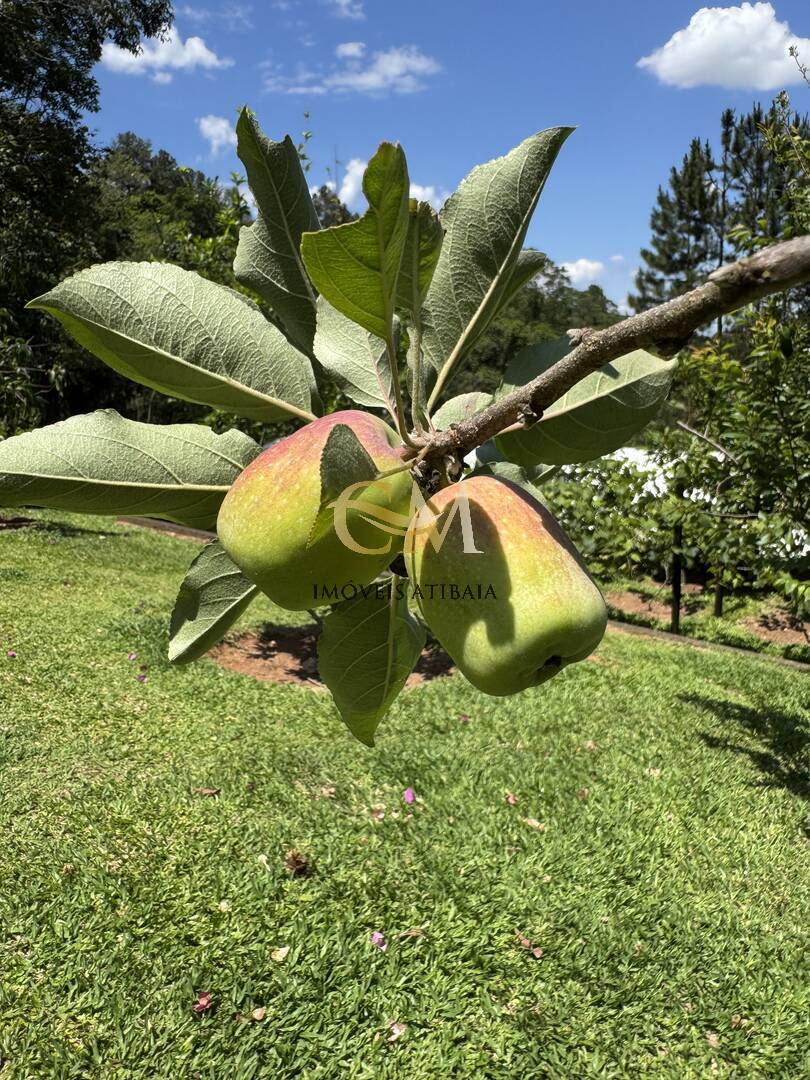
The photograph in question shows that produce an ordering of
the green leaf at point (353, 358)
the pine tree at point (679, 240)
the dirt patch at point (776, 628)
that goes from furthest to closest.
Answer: the pine tree at point (679, 240), the dirt patch at point (776, 628), the green leaf at point (353, 358)

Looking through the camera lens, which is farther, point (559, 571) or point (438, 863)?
point (438, 863)

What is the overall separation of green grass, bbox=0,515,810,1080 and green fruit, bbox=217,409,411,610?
2.41 m

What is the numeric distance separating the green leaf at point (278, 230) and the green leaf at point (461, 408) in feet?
0.35

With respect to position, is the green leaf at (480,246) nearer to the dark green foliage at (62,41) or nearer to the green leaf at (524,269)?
the green leaf at (524,269)

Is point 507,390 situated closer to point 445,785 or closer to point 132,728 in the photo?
point 445,785

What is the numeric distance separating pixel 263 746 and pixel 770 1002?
2622 mm

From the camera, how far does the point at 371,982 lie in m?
2.65

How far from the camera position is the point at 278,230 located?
500 millimetres

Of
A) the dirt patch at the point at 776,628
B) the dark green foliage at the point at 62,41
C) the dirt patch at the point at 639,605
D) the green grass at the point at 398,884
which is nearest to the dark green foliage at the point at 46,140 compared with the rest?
the dark green foliage at the point at 62,41

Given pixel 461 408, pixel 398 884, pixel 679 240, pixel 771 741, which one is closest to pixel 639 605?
pixel 771 741

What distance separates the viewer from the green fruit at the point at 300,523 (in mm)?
435

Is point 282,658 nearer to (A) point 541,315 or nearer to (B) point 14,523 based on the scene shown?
(B) point 14,523

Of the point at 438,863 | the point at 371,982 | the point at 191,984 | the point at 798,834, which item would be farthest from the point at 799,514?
the point at 191,984

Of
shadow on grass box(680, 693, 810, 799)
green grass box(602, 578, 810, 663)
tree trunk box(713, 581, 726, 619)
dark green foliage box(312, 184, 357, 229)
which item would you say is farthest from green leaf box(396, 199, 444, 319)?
tree trunk box(713, 581, 726, 619)
